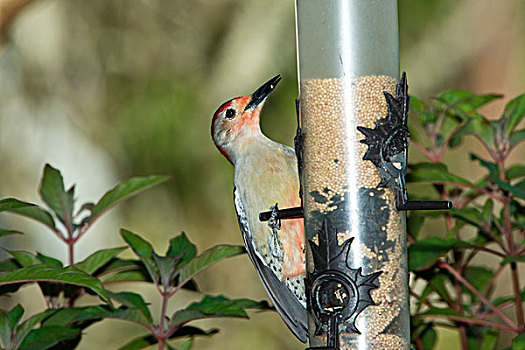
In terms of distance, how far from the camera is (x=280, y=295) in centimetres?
277

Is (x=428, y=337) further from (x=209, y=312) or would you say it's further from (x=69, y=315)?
(x=69, y=315)

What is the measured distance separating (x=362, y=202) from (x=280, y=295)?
2.53 feet

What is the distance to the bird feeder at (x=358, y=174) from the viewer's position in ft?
6.79

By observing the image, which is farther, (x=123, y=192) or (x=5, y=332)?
(x=123, y=192)

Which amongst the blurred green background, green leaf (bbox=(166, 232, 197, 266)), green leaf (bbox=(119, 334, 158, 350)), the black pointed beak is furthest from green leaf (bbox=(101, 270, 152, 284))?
the blurred green background

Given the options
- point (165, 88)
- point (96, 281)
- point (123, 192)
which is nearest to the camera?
point (96, 281)

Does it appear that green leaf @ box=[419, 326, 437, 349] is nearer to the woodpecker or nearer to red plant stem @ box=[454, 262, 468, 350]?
red plant stem @ box=[454, 262, 468, 350]

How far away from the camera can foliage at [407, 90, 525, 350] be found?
8.34 ft

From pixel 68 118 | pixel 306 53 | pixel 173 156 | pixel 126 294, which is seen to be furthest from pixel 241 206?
pixel 68 118

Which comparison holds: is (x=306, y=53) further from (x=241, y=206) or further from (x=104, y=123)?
(x=104, y=123)

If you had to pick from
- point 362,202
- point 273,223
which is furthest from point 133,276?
point 362,202

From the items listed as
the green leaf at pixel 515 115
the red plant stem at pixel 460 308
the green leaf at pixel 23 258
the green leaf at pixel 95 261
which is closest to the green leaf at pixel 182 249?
the green leaf at pixel 95 261

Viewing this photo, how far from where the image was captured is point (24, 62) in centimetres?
601

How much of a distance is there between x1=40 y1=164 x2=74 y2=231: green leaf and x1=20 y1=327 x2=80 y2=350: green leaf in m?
0.47
